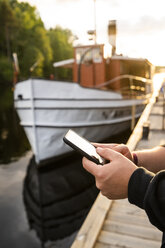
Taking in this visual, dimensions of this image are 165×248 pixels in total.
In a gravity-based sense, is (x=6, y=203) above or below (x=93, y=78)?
below

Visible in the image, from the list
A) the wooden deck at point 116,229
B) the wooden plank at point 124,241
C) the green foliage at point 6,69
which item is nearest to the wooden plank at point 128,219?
the wooden deck at point 116,229

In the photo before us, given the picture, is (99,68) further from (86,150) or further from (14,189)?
(86,150)

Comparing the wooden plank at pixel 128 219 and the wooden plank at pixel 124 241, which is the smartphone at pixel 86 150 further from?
the wooden plank at pixel 128 219

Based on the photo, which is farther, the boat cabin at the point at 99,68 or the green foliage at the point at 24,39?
the green foliage at the point at 24,39

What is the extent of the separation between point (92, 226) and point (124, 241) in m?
0.34

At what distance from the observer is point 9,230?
473 centimetres

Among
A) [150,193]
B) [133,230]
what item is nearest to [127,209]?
[133,230]

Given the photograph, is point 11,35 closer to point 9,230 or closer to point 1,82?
point 1,82

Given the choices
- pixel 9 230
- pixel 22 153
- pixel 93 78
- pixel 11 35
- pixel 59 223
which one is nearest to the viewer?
pixel 9 230

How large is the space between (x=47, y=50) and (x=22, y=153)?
28.4 m

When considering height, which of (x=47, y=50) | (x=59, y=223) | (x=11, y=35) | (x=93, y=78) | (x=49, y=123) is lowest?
(x=59, y=223)

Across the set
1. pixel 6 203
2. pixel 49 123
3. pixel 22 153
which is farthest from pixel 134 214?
pixel 22 153

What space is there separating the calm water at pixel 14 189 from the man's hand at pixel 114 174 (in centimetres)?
396

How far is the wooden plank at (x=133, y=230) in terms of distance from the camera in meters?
2.34
